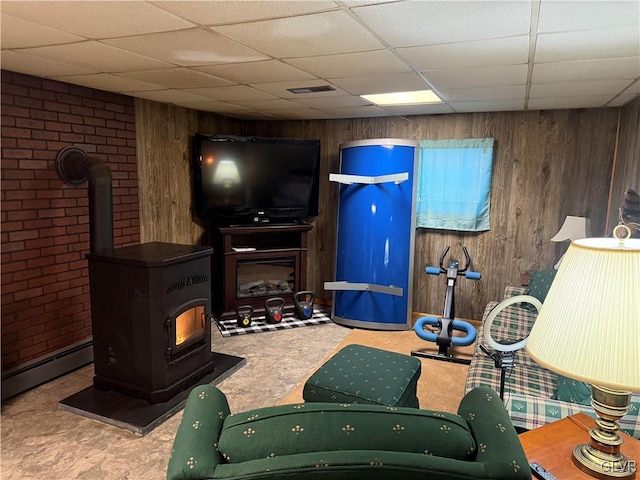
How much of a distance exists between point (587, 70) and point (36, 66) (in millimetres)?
3410

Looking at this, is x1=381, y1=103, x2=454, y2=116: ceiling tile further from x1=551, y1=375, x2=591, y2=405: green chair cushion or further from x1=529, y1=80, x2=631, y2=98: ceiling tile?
x1=551, y1=375, x2=591, y2=405: green chair cushion

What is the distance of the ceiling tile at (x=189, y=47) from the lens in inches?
82.9

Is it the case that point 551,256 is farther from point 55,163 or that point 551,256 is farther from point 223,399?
point 55,163

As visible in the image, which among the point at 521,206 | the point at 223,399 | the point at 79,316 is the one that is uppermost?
the point at 521,206

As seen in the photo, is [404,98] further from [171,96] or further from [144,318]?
[144,318]

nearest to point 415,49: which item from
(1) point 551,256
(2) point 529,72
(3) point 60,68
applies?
(2) point 529,72

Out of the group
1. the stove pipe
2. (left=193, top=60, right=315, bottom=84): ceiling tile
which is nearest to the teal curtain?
(left=193, top=60, right=315, bottom=84): ceiling tile

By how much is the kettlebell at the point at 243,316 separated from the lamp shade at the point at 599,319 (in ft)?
11.7

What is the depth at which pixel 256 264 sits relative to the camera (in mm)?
A: 4809

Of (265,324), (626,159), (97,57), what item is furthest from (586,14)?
(265,324)

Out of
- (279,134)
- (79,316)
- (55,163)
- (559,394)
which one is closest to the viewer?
(559,394)

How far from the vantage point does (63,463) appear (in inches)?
92.7

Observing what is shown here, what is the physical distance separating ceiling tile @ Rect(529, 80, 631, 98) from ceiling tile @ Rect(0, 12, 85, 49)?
2.95 metres

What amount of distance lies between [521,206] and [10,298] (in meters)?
4.43
